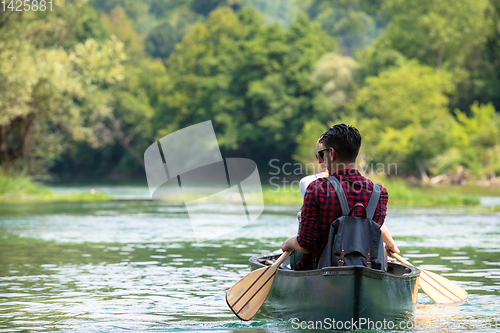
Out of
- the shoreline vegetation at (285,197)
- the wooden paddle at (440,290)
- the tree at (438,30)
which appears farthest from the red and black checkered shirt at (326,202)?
the tree at (438,30)

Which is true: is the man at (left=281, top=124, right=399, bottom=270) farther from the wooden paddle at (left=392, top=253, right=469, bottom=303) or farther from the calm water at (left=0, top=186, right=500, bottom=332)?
the wooden paddle at (left=392, top=253, right=469, bottom=303)

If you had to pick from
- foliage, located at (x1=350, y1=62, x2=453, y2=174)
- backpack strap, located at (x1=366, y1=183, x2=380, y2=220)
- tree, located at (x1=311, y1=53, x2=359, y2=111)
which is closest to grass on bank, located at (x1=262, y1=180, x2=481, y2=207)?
backpack strap, located at (x1=366, y1=183, x2=380, y2=220)

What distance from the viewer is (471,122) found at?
43.6 m

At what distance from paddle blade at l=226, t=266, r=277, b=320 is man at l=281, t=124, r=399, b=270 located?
0.96 meters

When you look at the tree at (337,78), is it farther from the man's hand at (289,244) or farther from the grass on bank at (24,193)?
the man's hand at (289,244)

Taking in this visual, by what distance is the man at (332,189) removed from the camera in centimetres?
567

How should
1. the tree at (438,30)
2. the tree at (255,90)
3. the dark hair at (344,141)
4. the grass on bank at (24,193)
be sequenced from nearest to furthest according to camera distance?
the dark hair at (344,141)
the grass on bank at (24,193)
the tree at (438,30)
the tree at (255,90)

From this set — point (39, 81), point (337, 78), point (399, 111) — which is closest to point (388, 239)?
point (39, 81)

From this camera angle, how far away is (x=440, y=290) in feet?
25.3

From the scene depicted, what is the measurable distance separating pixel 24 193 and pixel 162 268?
18.2m

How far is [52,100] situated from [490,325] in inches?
931

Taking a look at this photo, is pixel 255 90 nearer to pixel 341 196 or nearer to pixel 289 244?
pixel 289 244

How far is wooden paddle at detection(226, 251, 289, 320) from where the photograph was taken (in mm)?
6543

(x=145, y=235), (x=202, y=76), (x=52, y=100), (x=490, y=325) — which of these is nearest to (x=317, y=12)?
(x=202, y=76)
